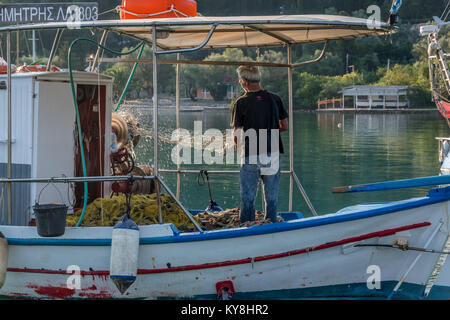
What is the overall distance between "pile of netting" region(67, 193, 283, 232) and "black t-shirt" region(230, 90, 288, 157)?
949mm

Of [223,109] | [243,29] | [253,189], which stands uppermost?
[223,109]

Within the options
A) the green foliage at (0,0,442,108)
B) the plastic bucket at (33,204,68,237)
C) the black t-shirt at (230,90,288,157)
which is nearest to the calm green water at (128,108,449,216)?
the black t-shirt at (230,90,288,157)

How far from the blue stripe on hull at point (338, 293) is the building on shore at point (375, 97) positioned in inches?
2893

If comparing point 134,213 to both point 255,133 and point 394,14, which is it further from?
point 394,14

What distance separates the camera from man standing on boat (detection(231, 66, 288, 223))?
20.9 ft

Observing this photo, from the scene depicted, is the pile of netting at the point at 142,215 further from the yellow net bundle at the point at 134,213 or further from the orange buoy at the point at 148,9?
the orange buoy at the point at 148,9

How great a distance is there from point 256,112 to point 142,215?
1574mm

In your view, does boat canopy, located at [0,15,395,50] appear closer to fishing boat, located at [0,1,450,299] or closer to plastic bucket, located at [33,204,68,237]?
fishing boat, located at [0,1,450,299]

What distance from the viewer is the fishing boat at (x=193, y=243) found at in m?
6.00

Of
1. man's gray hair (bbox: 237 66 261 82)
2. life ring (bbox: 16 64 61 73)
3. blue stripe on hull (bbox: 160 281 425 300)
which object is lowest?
blue stripe on hull (bbox: 160 281 425 300)

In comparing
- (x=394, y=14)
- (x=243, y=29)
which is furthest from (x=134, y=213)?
(x=394, y=14)

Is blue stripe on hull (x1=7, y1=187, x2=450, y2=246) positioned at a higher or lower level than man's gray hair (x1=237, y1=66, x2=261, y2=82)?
lower

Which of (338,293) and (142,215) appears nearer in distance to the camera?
(338,293)

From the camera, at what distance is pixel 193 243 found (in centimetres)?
616
